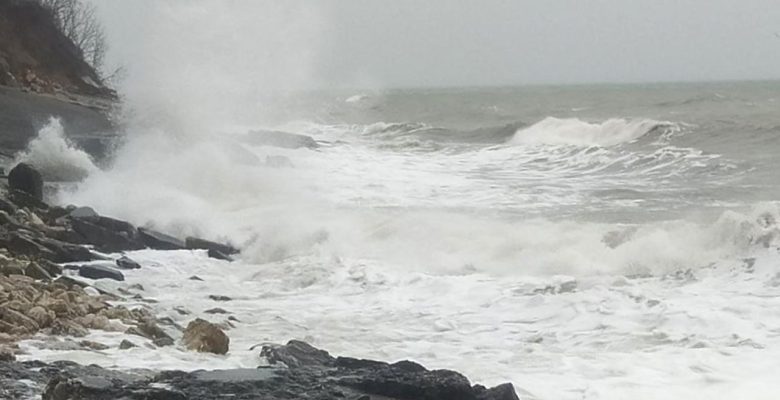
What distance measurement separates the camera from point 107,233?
12.6 meters

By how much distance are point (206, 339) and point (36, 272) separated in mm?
2975

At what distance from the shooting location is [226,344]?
7707 millimetres

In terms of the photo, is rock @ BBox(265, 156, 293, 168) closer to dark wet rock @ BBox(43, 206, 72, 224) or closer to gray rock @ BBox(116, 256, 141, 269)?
dark wet rock @ BBox(43, 206, 72, 224)

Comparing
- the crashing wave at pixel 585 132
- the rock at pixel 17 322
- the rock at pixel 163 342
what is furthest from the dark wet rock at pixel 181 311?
the crashing wave at pixel 585 132

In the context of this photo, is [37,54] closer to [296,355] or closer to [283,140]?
[283,140]

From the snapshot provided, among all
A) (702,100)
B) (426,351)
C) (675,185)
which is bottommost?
(426,351)

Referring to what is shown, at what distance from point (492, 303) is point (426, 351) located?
1974mm

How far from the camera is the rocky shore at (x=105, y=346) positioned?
582cm

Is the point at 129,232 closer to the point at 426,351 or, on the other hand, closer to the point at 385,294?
the point at 385,294

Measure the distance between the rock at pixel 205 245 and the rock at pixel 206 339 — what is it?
541 centimetres

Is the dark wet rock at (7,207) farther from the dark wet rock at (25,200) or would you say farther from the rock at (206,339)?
the rock at (206,339)

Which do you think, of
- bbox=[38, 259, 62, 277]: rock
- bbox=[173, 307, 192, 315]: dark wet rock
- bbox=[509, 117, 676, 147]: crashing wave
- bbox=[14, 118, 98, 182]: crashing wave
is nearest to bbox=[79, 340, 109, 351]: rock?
bbox=[173, 307, 192, 315]: dark wet rock

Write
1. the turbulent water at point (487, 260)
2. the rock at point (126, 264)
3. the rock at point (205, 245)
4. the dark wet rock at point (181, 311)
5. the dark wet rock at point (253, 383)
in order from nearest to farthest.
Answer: the dark wet rock at point (253, 383) → the turbulent water at point (487, 260) → the dark wet rock at point (181, 311) → the rock at point (126, 264) → the rock at point (205, 245)

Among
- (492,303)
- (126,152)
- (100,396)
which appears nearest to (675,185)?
(492,303)
